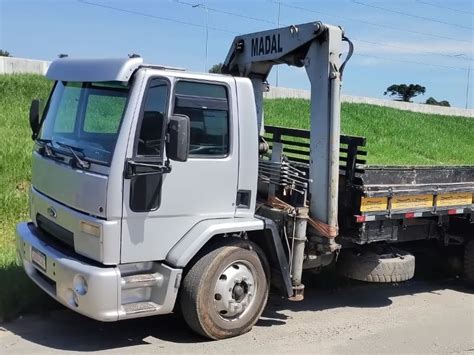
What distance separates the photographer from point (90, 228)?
14.5ft

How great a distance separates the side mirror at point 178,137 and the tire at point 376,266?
2.48 meters

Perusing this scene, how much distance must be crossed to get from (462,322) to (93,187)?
13.1 feet

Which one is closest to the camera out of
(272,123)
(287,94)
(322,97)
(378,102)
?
(322,97)

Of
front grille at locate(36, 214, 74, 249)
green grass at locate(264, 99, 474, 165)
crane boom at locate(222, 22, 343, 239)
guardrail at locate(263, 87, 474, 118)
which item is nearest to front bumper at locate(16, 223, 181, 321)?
front grille at locate(36, 214, 74, 249)

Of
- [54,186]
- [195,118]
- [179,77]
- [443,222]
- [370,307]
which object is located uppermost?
[179,77]

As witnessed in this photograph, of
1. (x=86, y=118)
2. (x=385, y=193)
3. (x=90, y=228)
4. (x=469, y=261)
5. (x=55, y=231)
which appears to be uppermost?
(x=86, y=118)

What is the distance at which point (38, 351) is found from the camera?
4566mm

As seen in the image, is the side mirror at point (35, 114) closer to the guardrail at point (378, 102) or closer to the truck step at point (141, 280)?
the truck step at point (141, 280)

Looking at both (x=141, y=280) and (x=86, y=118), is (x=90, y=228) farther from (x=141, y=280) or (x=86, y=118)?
(x=86, y=118)

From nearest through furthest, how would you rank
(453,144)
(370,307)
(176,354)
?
(176,354) → (370,307) → (453,144)

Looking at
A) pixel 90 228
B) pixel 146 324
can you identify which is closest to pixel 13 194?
pixel 146 324

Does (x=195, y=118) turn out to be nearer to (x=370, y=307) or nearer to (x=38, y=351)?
(x=38, y=351)

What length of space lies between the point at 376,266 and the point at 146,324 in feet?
7.75

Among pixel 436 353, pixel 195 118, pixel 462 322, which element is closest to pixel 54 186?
pixel 195 118
